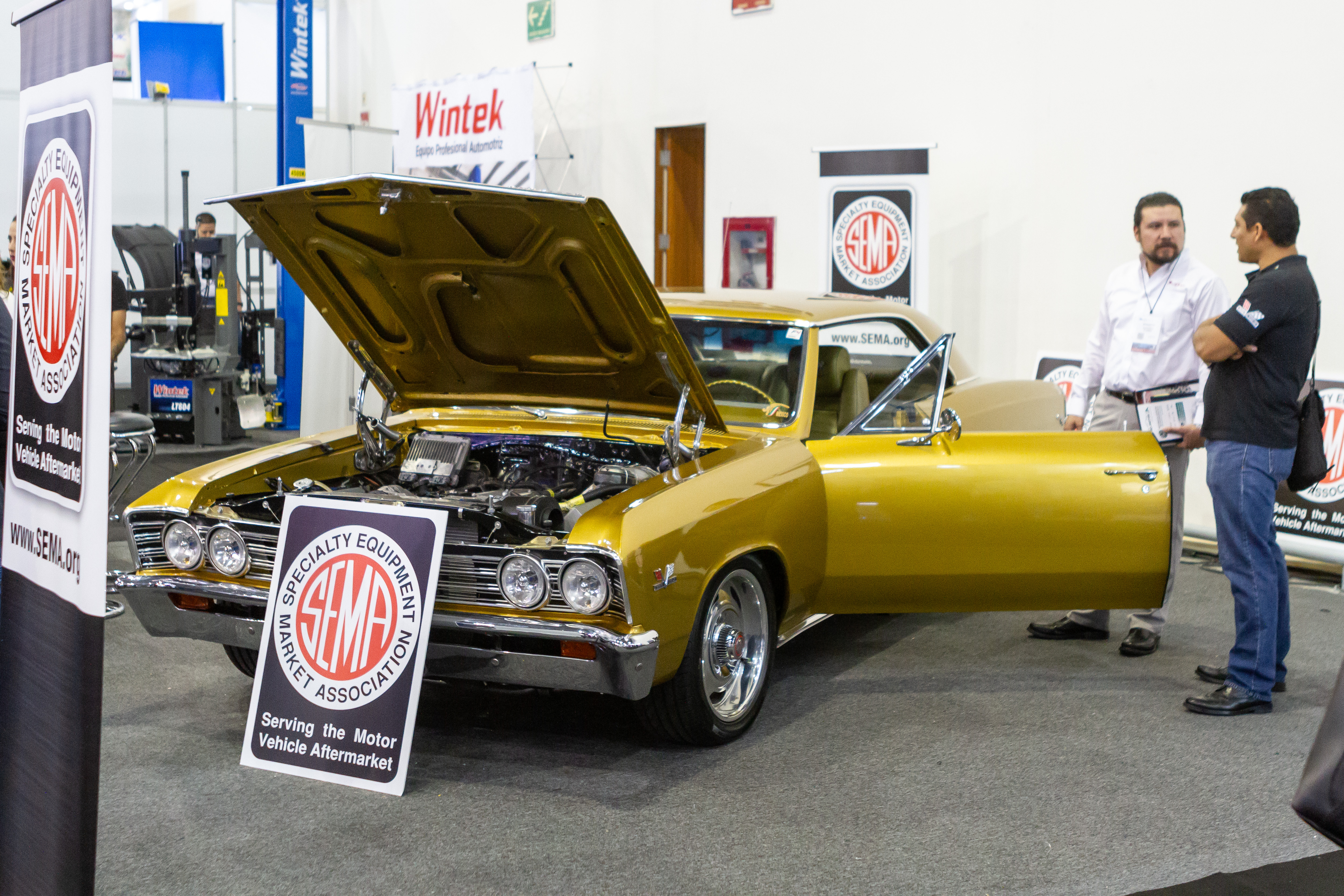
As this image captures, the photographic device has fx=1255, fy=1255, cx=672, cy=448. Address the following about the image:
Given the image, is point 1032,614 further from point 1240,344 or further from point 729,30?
point 729,30

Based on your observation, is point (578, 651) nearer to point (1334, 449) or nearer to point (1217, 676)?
point (1217, 676)

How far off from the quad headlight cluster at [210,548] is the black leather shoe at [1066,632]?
3.25m

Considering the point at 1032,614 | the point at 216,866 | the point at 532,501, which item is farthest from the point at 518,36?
the point at 216,866

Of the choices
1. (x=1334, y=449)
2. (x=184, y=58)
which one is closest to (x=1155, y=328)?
(x=1334, y=449)

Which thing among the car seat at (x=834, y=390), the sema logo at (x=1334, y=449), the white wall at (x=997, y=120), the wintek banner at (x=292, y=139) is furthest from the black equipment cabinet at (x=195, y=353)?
the sema logo at (x=1334, y=449)

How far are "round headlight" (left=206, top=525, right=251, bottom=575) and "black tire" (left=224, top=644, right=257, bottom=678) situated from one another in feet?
2.11

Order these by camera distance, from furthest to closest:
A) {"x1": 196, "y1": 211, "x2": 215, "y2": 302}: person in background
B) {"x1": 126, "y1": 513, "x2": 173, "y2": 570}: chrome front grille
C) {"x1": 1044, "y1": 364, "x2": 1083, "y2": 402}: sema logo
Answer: {"x1": 196, "y1": 211, "x2": 215, "y2": 302}: person in background
{"x1": 1044, "y1": 364, "x2": 1083, "y2": 402}: sema logo
{"x1": 126, "y1": 513, "x2": 173, "y2": 570}: chrome front grille

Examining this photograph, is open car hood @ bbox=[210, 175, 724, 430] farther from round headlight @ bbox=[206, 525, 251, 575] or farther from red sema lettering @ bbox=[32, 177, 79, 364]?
red sema lettering @ bbox=[32, 177, 79, 364]

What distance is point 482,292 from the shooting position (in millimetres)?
4305

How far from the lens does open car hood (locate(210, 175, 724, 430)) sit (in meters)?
3.77

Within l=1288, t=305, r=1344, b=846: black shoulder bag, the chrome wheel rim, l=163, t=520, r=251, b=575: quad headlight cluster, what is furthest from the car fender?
l=1288, t=305, r=1344, b=846: black shoulder bag

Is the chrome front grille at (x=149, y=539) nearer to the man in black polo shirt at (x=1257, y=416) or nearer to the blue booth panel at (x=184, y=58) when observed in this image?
the man in black polo shirt at (x=1257, y=416)

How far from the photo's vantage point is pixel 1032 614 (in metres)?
5.69

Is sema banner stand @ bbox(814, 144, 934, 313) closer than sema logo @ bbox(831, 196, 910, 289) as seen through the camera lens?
Yes
